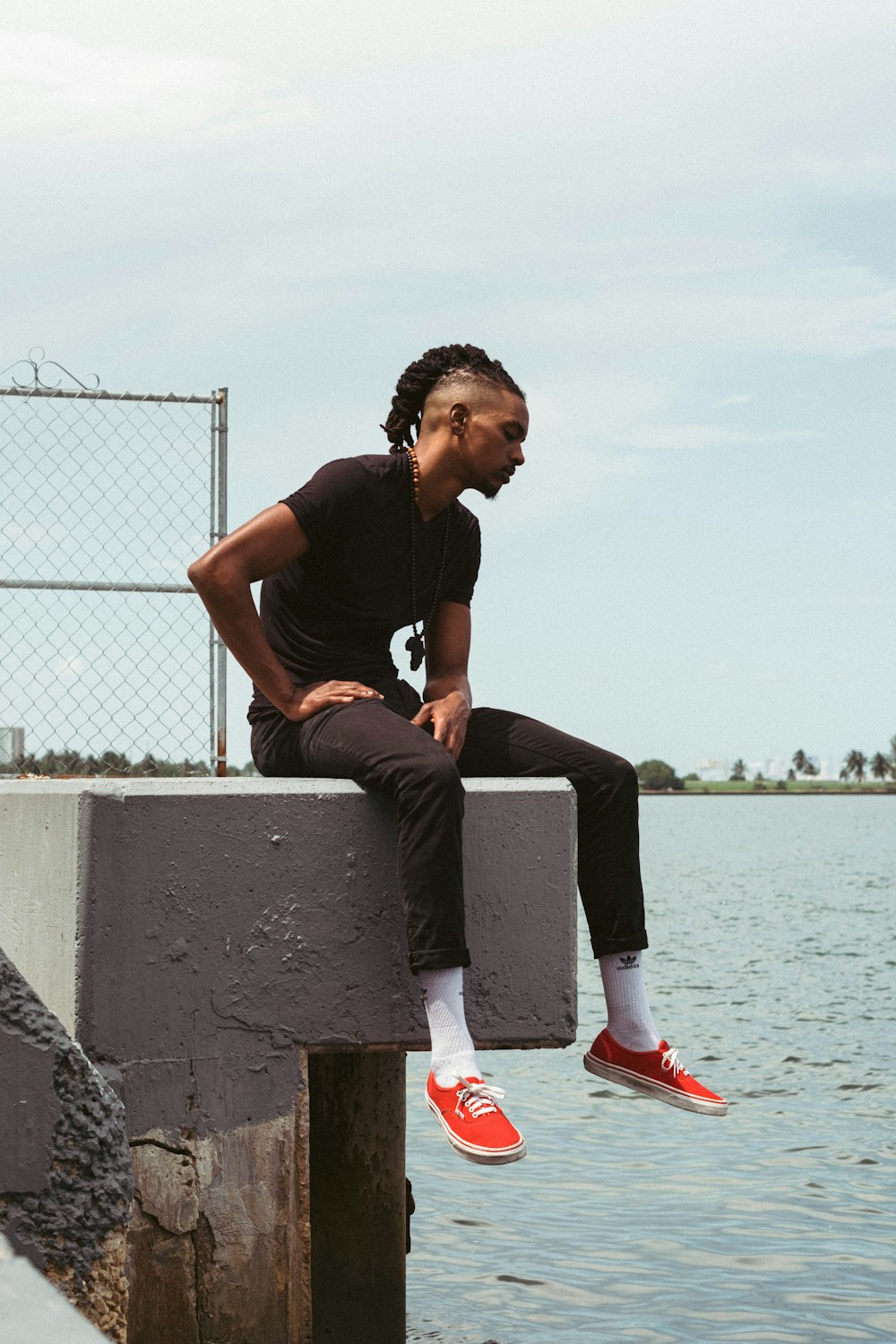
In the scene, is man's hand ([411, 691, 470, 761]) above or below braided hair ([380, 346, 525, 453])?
below

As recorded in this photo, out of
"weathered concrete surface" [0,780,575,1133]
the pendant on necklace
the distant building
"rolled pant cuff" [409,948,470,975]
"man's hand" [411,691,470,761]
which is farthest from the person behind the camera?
the distant building

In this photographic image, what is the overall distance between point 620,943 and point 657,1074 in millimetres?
357

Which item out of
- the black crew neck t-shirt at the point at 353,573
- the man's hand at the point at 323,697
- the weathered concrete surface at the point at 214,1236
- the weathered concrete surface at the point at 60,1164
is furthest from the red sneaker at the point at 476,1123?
the black crew neck t-shirt at the point at 353,573

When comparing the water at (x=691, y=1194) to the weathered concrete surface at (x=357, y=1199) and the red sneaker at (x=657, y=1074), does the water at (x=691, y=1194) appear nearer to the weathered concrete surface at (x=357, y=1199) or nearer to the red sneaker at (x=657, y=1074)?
the weathered concrete surface at (x=357, y=1199)

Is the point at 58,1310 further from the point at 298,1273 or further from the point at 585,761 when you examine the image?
the point at 585,761

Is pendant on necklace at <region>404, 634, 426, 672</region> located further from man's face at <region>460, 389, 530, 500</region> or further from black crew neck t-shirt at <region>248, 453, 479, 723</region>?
man's face at <region>460, 389, 530, 500</region>

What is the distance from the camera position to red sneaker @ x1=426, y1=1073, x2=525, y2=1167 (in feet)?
11.1

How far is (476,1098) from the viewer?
3.51m

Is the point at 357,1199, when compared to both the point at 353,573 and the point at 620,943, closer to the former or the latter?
the point at 620,943

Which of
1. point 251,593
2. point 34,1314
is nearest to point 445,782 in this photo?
point 251,593

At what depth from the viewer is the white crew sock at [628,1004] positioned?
4066 millimetres

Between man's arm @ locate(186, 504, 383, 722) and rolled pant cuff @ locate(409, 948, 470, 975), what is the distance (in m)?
0.78

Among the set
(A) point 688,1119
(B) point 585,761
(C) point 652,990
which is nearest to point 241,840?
(B) point 585,761

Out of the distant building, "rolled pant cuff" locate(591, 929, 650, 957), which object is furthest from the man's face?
the distant building
